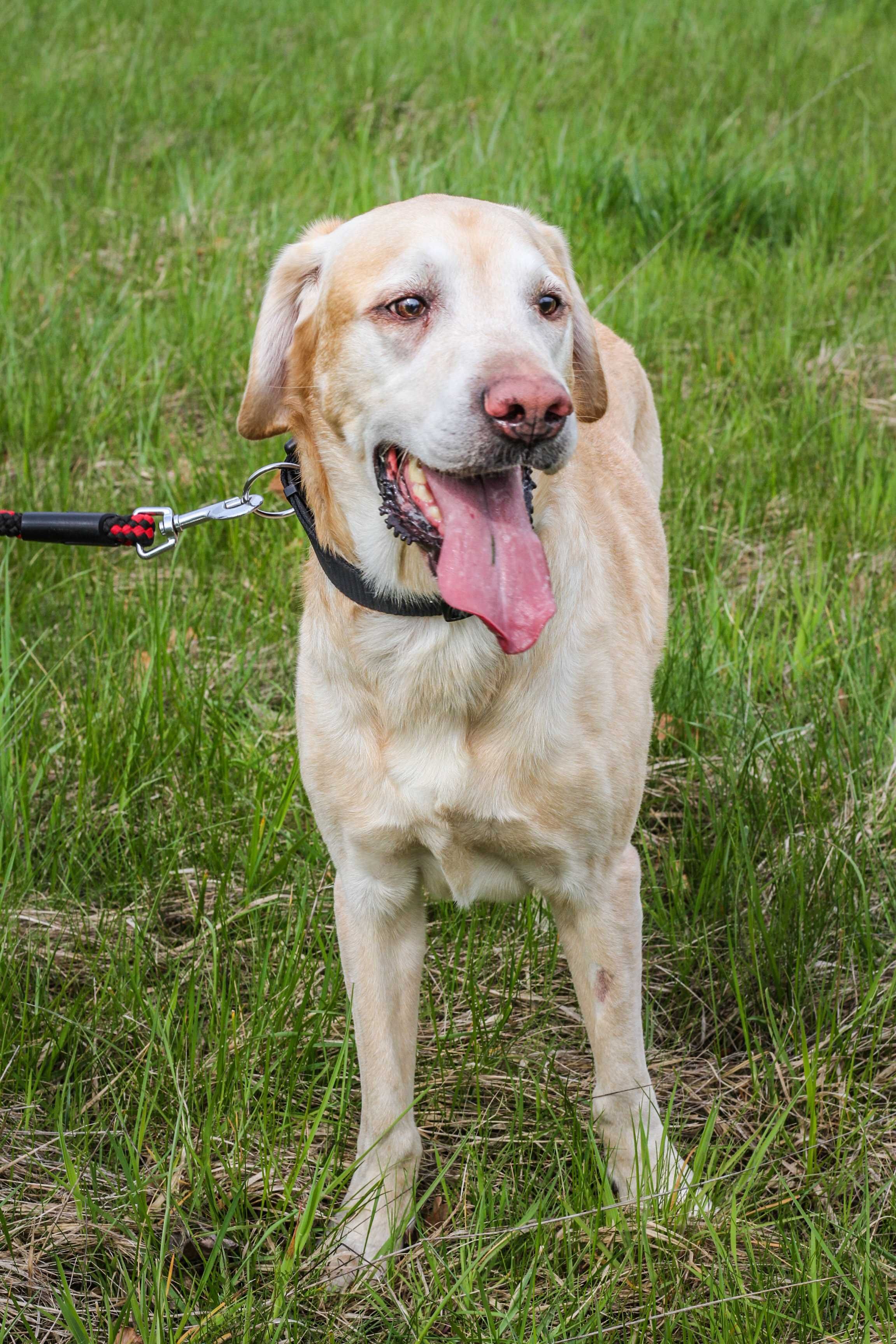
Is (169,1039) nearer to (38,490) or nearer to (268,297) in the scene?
(268,297)

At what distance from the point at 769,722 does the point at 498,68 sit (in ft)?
19.0

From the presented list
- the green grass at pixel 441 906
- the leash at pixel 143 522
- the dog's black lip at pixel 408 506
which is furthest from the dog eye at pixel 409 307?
the green grass at pixel 441 906

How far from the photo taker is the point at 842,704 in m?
3.22

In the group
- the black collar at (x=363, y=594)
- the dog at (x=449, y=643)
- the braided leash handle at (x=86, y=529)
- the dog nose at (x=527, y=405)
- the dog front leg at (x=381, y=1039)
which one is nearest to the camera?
the dog nose at (x=527, y=405)

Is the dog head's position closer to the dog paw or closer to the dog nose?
the dog nose

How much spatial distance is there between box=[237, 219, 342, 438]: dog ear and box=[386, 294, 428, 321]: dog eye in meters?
0.26

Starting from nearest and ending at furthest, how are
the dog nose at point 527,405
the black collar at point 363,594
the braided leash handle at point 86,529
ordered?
the dog nose at point 527,405 → the black collar at point 363,594 → the braided leash handle at point 86,529

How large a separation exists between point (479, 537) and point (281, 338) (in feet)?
2.19

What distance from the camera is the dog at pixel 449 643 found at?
1934mm

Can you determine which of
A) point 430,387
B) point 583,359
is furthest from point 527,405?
point 583,359

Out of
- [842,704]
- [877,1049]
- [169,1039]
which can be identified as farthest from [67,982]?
[842,704]

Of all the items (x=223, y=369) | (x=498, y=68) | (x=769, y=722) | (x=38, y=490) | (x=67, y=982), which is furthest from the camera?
(x=498, y=68)

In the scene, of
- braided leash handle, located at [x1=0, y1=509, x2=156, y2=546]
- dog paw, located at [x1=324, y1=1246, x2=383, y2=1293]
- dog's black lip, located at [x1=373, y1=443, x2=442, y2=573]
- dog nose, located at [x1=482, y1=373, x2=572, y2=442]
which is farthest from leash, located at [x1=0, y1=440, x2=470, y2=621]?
dog paw, located at [x1=324, y1=1246, x2=383, y2=1293]

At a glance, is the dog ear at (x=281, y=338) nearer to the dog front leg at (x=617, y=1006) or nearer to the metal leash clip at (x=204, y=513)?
the metal leash clip at (x=204, y=513)
